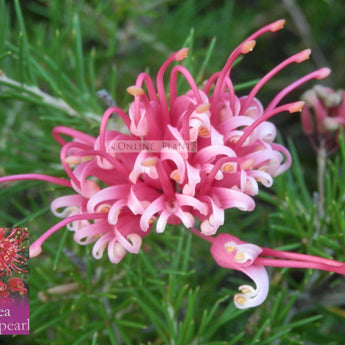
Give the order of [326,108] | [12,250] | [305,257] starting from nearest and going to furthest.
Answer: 1. [305,257]
2. [12,250]
3. [326,108]

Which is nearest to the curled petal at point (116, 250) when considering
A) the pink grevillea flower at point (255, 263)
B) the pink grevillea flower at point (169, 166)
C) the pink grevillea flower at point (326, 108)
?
the pink grevillea flower at point (169, 166)

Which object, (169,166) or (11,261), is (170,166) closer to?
(169,166)

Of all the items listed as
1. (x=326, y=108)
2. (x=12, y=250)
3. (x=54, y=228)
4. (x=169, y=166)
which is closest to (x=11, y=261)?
(x=12, y=250)

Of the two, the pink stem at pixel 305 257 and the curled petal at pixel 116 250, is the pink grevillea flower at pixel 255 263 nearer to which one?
the pink stem at pixel 305 257

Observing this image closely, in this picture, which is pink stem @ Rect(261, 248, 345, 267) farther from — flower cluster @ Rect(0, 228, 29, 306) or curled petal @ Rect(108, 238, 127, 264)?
flower cluster @ Rect(0, 228, 29, 306)

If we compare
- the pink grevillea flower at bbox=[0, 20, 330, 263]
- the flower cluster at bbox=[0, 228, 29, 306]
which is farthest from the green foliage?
the pink grevillea flower at bbox=[0, 20, 330, 263]

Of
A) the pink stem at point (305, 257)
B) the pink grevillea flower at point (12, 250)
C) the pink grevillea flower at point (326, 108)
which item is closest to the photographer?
the pink stem at point (305, 257)
